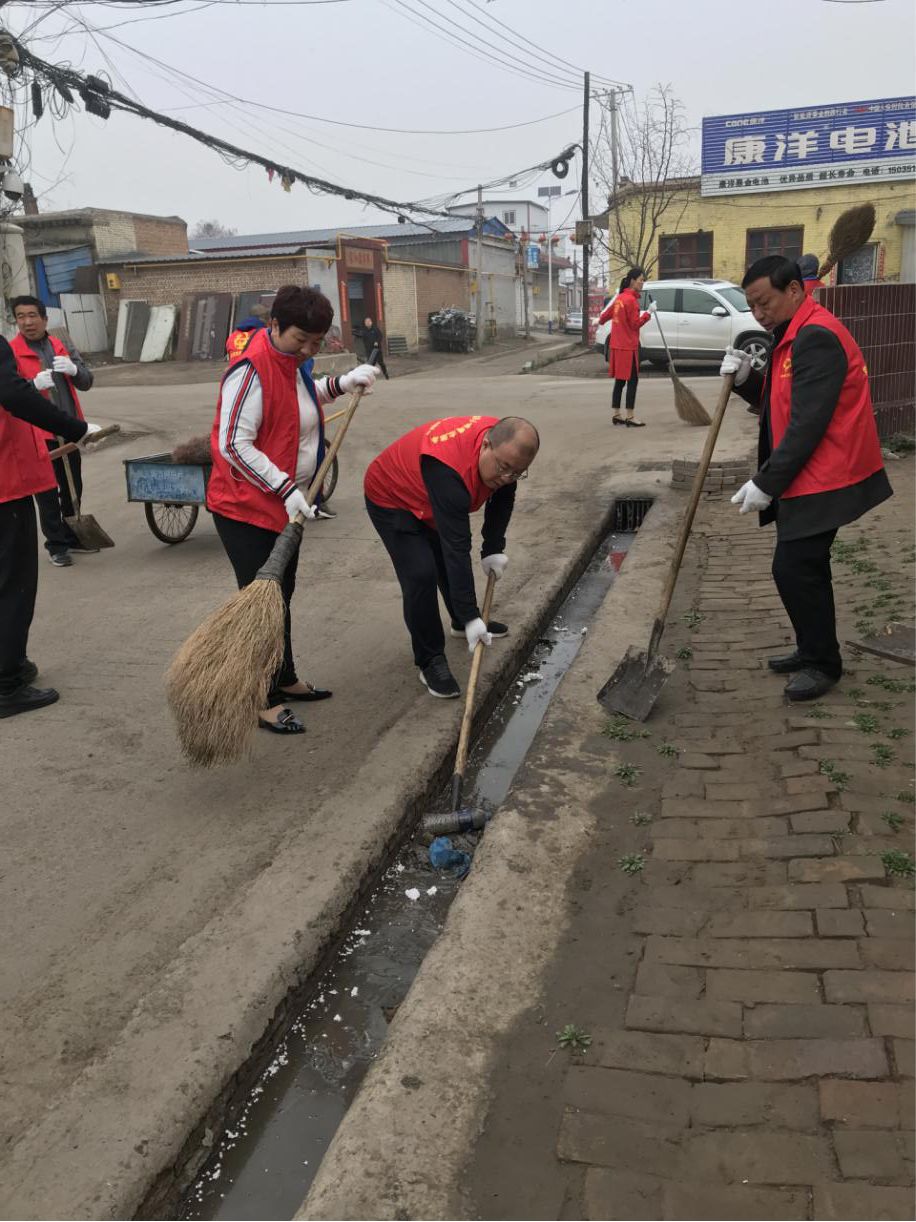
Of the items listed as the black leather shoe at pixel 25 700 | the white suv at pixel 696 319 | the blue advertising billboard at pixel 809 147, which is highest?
the blue advertising billboard at pixel 809 147

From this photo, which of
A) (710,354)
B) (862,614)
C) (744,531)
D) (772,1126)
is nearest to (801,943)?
(772,1126)

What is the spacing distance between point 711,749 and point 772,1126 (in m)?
1.91

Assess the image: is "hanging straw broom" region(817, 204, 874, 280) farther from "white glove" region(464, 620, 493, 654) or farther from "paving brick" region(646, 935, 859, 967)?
"paving brick" region(646, 935, 859, 967)

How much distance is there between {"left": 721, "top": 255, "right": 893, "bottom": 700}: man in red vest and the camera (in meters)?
3.76

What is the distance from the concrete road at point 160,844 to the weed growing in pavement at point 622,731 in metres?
0.70

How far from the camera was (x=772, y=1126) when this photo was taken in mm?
2041

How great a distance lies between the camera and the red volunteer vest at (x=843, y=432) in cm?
381

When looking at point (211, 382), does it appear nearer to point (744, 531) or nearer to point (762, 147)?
point (744, 531)

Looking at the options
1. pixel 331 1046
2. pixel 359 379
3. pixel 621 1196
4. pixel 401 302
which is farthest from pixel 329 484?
pixel 401 302

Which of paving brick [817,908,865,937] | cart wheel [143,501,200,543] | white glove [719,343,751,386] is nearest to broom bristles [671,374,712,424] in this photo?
cart wheel [143,501,200,543]

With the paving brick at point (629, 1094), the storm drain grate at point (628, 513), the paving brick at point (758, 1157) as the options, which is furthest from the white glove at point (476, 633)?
the storm drain grate at point (628, 513)

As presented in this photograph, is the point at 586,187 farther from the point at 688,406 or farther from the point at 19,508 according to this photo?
the point at 19,508

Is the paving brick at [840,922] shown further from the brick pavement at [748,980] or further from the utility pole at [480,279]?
the utility pole at [480,279]

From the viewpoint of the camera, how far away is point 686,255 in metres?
29.3
